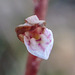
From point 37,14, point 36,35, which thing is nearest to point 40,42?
point 36,35

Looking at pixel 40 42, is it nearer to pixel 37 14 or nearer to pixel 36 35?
pixel 36 35

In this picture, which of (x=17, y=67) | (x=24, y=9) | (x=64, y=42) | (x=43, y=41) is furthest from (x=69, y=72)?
(x=43, y=41)

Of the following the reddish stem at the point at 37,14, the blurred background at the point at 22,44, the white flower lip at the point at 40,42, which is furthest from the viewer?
the blurred background at the point at 22,44

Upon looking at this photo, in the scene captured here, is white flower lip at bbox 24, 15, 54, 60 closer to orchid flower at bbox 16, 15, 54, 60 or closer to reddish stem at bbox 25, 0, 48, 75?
orchid flower at bbox 16, 15, 54, 60

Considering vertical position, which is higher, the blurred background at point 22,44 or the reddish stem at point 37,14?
the reddish stem at point 37,14

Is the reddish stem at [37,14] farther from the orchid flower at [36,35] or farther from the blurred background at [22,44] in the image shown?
the blurred background at [22,44]

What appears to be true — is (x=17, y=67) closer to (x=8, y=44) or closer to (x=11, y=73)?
(x=11, y=73)

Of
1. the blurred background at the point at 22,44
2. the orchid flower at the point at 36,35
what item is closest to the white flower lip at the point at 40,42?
the orchid flower at the point at 36,35
